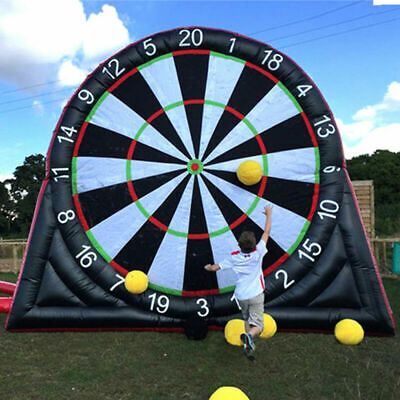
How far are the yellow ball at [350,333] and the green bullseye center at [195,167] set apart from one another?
2.18 metres

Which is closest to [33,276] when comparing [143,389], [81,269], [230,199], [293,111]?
[81,269]

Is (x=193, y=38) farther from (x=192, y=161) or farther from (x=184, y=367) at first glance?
(x=184, y=367)

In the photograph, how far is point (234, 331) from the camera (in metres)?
3.91

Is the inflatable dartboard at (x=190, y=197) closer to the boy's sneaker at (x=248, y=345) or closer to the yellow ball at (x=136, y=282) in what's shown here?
the yellow ball at (x=136, y=282)

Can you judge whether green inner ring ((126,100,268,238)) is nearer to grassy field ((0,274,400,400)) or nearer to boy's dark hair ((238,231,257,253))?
boy's dark hair ((238,231,257,253))

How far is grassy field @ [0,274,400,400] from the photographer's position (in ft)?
9.85

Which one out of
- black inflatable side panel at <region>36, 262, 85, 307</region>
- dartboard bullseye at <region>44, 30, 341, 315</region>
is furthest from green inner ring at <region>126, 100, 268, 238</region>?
black inflatable side panel at <region>36, 262, 85, 307</region>

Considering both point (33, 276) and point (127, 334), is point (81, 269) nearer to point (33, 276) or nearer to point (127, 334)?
point (33, 276)

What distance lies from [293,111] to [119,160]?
79.5 inches

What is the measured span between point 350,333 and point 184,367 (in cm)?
164

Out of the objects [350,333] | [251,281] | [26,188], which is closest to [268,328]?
[251,281]

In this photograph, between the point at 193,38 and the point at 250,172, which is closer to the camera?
the point at 250,172

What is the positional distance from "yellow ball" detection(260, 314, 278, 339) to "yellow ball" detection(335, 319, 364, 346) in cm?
65

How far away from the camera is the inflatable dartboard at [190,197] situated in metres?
4.26
